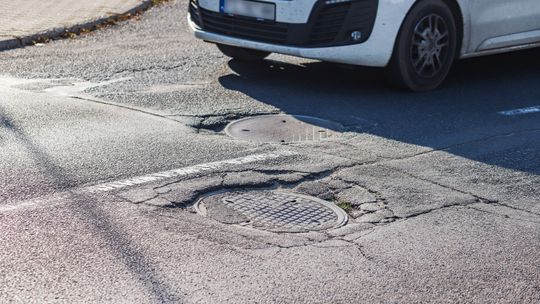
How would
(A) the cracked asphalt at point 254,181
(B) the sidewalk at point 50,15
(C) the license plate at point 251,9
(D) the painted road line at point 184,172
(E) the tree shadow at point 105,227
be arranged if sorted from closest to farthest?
(E) the tree shadow at point 105,227
(A) the cracked asphalt at point 254,181
(D) the painted road line at point 184,172
(C) the license plate at point 251,9
(B) the sidewalk at point 50,15

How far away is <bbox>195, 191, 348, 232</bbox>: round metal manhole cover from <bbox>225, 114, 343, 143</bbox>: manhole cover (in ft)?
4.02

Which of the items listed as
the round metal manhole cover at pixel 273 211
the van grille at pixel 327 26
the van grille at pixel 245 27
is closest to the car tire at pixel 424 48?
the van grille at pixel 327 26

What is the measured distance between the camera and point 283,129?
7.68 m

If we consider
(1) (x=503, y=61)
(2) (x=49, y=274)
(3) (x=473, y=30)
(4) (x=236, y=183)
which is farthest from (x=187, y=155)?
(1) (x=503, y=61)

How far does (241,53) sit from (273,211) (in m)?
4.12

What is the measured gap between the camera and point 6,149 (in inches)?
268

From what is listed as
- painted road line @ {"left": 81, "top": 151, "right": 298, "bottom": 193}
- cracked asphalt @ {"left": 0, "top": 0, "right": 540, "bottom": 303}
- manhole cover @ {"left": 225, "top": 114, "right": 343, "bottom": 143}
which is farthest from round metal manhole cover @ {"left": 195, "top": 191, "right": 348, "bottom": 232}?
manhole cover @ {"left": 225, "top": 114, "right": 343, "bottom": 143}

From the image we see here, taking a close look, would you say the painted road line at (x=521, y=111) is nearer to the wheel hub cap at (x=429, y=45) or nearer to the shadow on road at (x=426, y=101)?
the shadow on road at (x=426, y=101)

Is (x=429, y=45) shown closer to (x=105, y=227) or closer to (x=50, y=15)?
(x=105, y=227)

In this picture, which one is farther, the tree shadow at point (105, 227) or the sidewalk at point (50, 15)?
the sidewalk at point (50, 15)

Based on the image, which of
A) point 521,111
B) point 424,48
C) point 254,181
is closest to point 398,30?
point 424,48

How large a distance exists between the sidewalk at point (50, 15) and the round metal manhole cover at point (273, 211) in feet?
17.4

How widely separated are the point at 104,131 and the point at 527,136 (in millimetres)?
3106

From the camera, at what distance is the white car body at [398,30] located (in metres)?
8.58
